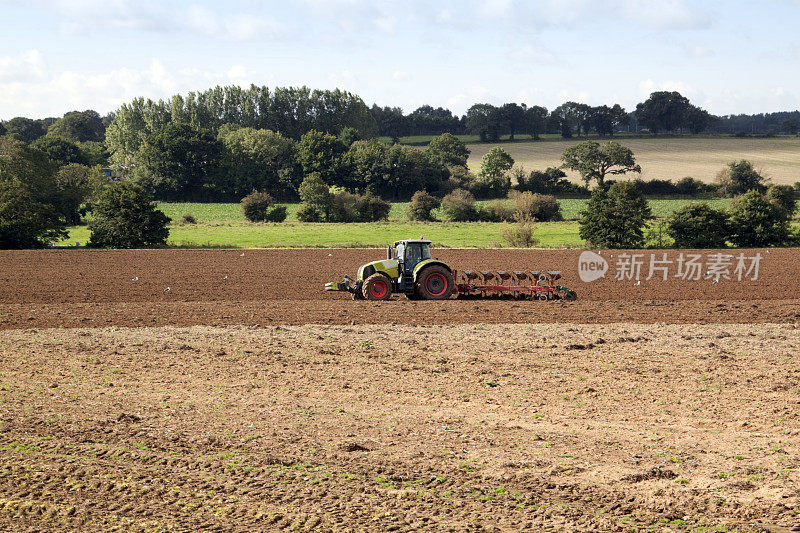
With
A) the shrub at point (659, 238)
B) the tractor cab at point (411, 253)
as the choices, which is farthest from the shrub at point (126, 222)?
the shrub at point (659, 238)

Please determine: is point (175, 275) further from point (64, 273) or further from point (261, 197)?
point (261, 197)

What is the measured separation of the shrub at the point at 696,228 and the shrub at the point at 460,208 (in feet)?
68.9

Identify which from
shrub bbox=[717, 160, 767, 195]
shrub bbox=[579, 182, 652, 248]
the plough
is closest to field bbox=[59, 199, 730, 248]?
shrub bbox=[579, 182, 652, 248]

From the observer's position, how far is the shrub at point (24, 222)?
46.8m

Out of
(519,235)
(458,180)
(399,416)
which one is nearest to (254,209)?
(519,235)

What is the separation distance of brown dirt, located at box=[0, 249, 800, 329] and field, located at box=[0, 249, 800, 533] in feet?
0.67

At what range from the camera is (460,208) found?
68.9 m

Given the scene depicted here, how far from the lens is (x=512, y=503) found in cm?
884

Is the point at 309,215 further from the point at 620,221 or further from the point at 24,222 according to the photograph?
the point at 620,221

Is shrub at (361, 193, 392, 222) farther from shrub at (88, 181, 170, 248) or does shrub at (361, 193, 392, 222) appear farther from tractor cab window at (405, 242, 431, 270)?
tractor cab window at (405, 242, 431, 270)

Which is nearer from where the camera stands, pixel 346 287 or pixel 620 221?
pixel 346 287

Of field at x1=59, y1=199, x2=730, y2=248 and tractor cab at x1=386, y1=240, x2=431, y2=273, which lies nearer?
tractor cab at x1=386, y1=240, x2=431, y2=273

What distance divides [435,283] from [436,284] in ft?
0.17

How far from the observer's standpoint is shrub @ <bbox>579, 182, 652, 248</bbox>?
4991 centimetres
